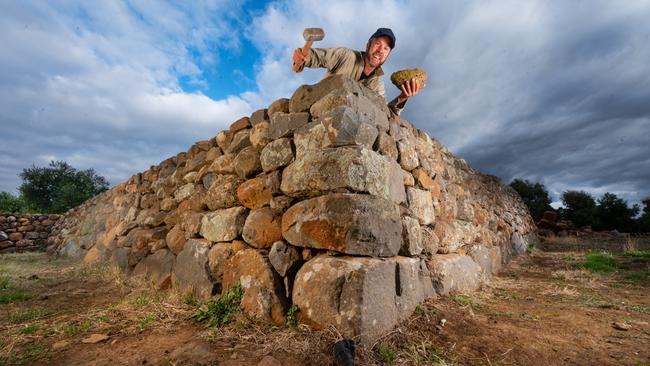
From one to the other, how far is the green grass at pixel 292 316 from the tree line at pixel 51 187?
53.2 ft

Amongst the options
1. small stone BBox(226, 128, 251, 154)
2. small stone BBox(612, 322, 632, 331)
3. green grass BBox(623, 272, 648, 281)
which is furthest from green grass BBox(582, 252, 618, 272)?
small stone BBox(226, 128, 251, 154)

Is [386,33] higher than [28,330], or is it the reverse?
[386,33]

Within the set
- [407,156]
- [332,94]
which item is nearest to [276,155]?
[332,94]

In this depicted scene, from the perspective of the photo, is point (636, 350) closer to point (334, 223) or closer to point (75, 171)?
point (334, 223)

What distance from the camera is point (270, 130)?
292 cm

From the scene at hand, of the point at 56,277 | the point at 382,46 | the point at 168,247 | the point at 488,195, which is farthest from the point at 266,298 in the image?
the point at 488,195

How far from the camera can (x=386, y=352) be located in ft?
5.74

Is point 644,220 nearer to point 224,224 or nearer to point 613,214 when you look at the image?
point 613,214

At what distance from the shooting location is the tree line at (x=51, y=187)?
1454 cm

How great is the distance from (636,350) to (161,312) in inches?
127

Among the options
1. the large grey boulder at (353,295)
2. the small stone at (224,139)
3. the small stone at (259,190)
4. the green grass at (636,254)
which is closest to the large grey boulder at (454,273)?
the large grey boulder at (353,295)

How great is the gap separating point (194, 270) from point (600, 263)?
19.0 feet

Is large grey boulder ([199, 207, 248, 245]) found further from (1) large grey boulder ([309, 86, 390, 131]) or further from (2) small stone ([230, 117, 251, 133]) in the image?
(1) large grey boulder ([309, 86, 390, 131])

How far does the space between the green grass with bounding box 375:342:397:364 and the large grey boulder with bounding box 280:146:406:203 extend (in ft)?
3.17
